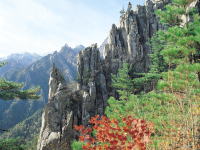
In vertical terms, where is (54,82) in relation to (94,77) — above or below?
below

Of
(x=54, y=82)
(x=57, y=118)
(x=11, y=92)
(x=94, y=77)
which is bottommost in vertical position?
(x=57, y=118)

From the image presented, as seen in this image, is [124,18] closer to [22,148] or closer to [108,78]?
[108,78]

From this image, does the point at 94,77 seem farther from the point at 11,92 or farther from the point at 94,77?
the point at 11,92

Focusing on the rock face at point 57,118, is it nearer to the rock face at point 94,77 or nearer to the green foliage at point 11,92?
the rock face at point 94,77

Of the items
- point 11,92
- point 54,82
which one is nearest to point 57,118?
point 54,82

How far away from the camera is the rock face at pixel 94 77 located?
35.4 metres

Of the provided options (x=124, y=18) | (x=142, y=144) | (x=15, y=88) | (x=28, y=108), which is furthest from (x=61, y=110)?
(x=28, y=108)

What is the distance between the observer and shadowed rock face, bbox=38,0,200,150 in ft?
116

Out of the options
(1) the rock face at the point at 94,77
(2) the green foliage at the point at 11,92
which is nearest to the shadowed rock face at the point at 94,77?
(1) the rock face at the point at 94,77

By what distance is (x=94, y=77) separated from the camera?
4612cm

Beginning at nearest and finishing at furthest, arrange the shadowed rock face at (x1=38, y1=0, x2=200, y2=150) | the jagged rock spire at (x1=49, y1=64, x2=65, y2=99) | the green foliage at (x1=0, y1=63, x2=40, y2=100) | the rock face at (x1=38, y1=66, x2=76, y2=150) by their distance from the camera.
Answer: the green foliage at (x1=0, y1=63, x2=40, y2=100) → the rock face at (x1=38, y1=66, x2=76, y2=150) → the shadowed rock face at (x1=38, y1=0, x2=200, y2=150) → the jagged rock spire at (x1=49, y1=64, x2=65, y2=99)

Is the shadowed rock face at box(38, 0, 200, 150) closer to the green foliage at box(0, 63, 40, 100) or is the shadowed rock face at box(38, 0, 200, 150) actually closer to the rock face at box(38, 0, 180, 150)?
the rock face at box(38, 0, 180, 150)

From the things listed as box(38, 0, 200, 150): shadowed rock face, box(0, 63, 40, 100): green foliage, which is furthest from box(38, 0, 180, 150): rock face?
box(0, 63, 40, 100): green foliage

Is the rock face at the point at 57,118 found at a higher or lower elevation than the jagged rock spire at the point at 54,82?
lower
